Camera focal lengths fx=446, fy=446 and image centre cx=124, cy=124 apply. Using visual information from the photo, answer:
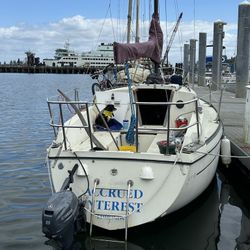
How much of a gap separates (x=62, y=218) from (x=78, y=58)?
123 m

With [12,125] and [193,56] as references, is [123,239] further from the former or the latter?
[193,56]

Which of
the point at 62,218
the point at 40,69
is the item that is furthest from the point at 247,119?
the point at 40,69

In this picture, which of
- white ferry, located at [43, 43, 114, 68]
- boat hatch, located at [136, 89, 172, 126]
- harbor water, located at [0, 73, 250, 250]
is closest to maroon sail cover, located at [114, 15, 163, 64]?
boat hatch, located at [136, 89, 172, 126]

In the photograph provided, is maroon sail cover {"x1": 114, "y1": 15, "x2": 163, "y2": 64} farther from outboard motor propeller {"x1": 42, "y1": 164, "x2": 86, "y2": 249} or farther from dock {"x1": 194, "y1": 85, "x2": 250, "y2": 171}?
outboard motor propeller {"x1": 42, "y1": 164, "x2": 86, "y2": 249}

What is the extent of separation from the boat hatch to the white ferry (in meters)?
94.8

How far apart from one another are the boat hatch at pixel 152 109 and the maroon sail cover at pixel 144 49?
1009 mm

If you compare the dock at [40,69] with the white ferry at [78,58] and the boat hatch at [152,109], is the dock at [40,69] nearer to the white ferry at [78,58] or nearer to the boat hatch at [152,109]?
the white ferry at [78,58]

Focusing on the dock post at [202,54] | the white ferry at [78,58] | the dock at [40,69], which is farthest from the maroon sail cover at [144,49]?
the dock at [40,69]

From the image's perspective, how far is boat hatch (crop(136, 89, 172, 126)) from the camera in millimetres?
9969

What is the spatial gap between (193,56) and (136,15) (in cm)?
1365

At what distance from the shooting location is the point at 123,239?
20.5ft

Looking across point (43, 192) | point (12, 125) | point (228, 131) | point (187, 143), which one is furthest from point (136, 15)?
point (187, 143)

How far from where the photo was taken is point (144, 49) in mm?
8234

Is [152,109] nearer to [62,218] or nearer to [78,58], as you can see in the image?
[62,218]
